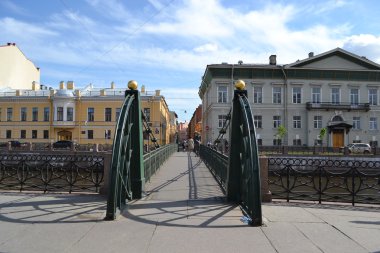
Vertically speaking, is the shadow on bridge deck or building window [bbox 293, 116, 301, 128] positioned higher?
building window [bbox 293, 116, 301, 128]

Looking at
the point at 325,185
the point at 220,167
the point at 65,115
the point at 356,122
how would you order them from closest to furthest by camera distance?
the point at 325,185, the point at 220,167, the point at 356,122, the point at 65,115

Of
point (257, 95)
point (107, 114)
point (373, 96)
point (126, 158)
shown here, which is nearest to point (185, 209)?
point (126, 158)

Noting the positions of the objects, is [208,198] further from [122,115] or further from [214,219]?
[122,115]

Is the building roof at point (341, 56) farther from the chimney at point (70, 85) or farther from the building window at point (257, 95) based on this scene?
the chimney at point (70, 85)

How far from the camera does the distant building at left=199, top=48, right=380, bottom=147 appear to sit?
170 ft

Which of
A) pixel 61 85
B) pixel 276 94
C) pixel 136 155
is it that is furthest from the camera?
pixel 61 85

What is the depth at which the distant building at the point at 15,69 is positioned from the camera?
56438 mm

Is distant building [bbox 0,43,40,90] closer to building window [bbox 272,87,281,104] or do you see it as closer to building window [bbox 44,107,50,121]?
building window [bbox 44,107,50,121]

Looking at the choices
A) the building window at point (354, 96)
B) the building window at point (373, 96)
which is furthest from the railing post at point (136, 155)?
the building window at point (373, 96)

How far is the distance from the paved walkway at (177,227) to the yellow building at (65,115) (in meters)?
47.2

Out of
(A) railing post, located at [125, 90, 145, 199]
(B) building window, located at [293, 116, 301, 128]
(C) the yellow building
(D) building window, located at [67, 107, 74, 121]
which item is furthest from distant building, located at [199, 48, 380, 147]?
(A) railing post, located at [125, 90, 145, 199]

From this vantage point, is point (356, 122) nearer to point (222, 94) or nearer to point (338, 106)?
point (338, 106)

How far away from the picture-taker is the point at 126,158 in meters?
8.32

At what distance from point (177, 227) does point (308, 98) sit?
50.4 m
